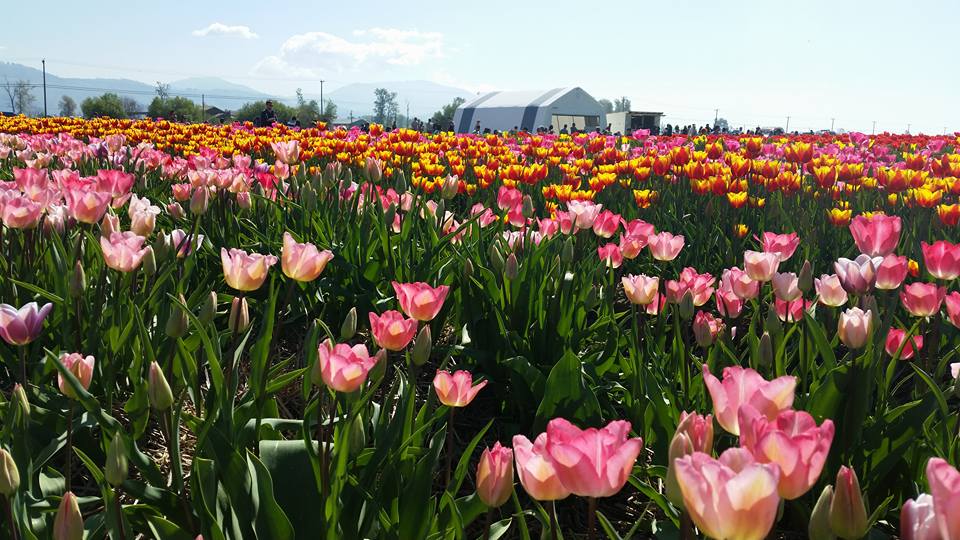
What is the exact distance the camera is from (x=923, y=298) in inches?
82.8

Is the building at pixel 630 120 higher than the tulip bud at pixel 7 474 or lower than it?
higher

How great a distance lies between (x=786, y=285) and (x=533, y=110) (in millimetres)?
55086

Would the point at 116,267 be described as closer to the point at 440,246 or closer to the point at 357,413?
the point at 357,413

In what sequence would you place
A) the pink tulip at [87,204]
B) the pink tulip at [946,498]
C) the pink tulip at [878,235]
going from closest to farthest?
1. the pink tulip at [946,498]
2. the pink tulip at [878,235]
3. the pink tulip at [87,204]

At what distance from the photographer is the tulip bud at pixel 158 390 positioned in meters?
1.39

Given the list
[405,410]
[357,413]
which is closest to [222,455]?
[357,413]

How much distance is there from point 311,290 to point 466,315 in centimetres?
80

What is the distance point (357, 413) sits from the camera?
5.00ft

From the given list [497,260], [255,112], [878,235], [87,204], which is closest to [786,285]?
[878,235]

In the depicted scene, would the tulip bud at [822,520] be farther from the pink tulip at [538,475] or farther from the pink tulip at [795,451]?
the pink tulip at [538,475]

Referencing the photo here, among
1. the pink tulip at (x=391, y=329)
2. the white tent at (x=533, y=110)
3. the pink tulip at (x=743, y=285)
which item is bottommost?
the pink tulip at (x=391, y=329)

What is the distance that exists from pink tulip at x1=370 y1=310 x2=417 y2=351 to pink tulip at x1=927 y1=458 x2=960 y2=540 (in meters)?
1.15

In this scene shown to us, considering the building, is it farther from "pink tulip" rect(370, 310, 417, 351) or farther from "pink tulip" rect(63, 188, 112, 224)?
"pink tulip" rect(370, 310, 417, 351)

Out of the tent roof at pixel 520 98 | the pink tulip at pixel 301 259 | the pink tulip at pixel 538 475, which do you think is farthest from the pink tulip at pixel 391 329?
the tent roof at pixel 520 98
